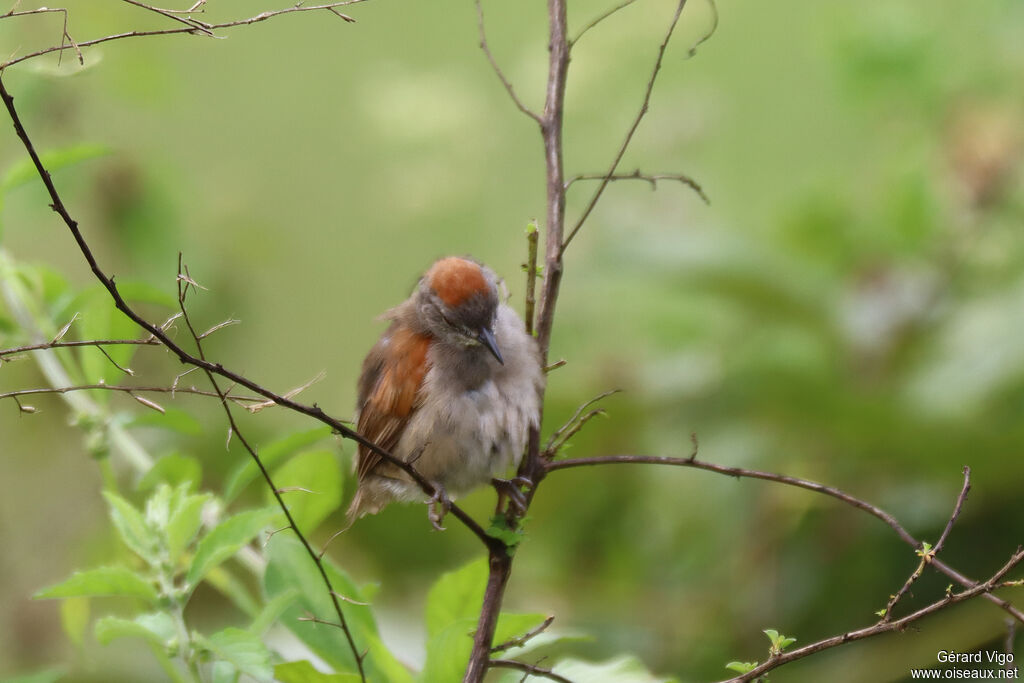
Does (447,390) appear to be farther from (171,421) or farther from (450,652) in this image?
(450,652)

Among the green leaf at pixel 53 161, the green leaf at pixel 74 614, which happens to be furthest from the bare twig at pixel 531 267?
the green leaf at pixel 74 614

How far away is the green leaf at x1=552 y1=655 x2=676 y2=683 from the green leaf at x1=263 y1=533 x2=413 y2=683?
22 cm

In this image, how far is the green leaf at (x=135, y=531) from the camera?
53.1 inches

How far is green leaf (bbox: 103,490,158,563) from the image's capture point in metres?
1.35

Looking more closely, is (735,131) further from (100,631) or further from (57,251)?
(100,631)

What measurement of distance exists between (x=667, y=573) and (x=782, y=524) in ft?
1.12

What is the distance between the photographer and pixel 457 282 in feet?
6.32

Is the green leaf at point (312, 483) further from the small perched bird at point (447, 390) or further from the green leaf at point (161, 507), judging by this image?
the small perched bird at point (447, 390)

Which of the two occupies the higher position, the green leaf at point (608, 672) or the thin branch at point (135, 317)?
the thin branch at point (135, 317)

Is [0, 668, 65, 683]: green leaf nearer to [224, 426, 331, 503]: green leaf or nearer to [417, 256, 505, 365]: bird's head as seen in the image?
[224, 426, 331, 503]: green leaf

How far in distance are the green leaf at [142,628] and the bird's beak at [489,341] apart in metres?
0.76

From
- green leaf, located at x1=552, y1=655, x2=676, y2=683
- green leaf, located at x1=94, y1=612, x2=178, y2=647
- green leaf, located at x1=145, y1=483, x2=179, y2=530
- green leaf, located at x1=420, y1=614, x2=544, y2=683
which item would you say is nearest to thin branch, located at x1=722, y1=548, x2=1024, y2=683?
green leaf, located at x1=552, y1=655, x2=676, y2=683

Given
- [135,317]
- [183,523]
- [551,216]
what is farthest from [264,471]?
[551,216]

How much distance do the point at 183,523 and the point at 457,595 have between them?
1.29 ft
